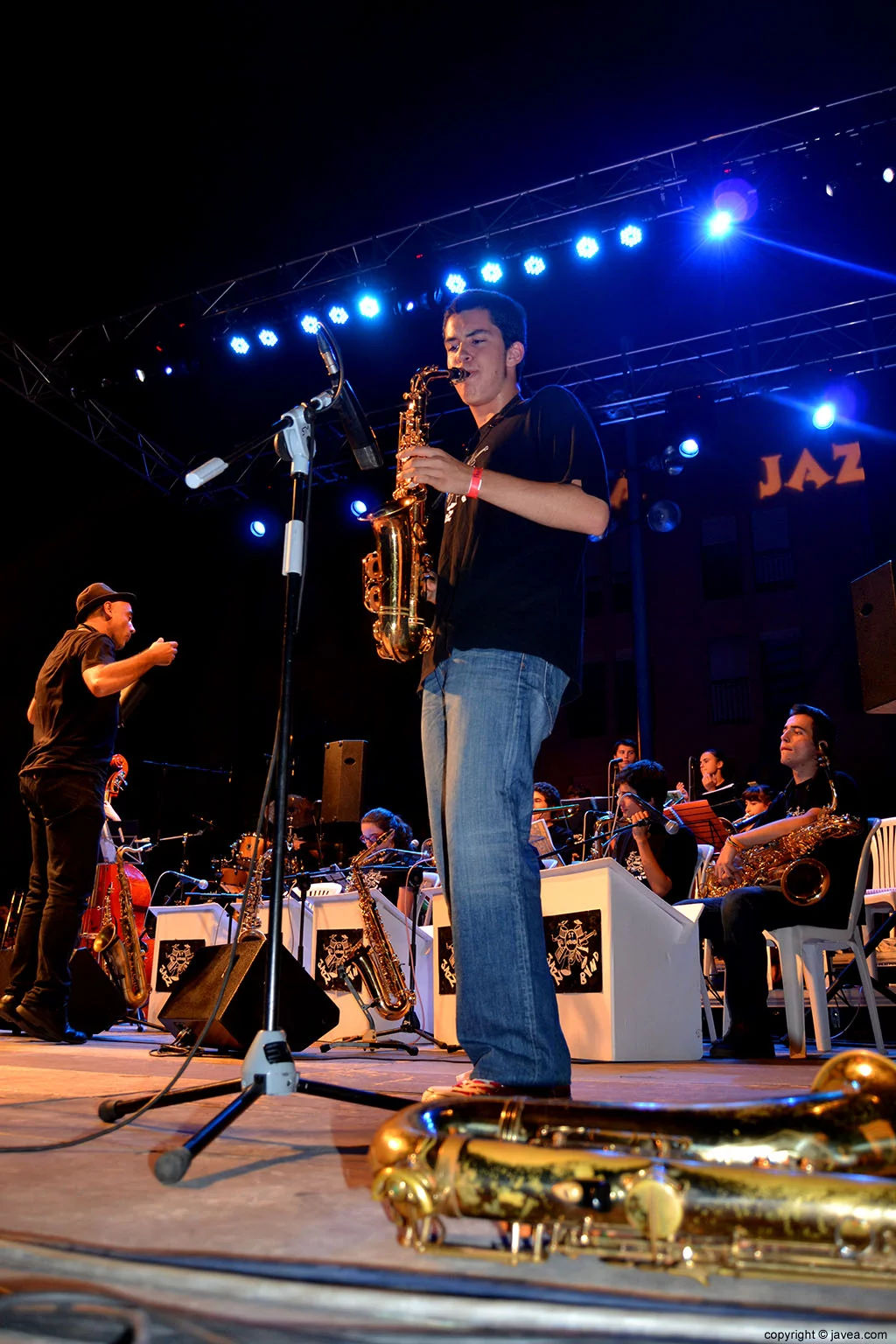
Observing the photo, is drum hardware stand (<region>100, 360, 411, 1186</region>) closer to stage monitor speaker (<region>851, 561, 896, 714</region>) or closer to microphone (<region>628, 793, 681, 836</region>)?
stage monitor speaker (<region>851, 561, 896, 714</region>)

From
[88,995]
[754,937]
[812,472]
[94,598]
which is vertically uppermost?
[812,472]

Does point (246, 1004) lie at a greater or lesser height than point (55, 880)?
lesser

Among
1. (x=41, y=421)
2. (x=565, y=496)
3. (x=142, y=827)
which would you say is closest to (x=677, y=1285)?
(x=565, y=496)

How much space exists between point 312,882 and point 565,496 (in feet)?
25.5

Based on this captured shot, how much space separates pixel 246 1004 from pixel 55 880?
5.18ft

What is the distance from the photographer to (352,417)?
244 cm

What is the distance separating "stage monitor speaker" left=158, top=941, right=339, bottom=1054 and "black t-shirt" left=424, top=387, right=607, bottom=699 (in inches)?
83.9

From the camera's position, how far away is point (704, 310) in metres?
10.7

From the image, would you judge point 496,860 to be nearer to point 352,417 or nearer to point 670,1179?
point 670,1179

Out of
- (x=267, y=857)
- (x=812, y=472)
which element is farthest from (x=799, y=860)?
(x=812, y=472)

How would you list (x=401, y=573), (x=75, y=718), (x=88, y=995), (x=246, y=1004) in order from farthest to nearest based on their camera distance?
(x=88, y=995) → (x=75, y=718) → (x=246, y=1004) → (x=401, y=573)

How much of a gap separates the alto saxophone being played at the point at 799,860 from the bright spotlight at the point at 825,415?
7.71m

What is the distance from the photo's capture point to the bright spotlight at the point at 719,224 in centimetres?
827

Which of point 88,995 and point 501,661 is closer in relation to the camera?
point 501,661
